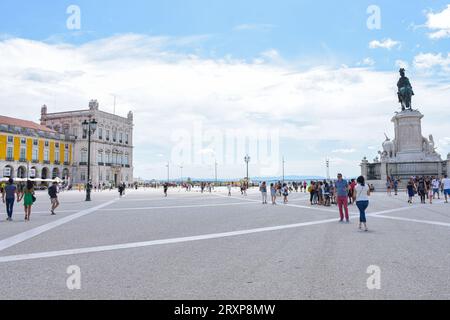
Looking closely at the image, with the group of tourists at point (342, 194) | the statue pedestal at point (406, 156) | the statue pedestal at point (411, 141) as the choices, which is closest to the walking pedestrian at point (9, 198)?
the group of tourists at point (342, 194)

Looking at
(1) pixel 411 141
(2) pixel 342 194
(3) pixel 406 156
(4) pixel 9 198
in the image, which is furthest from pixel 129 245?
(1) pixel 411 141

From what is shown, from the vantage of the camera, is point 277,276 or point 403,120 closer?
point 277,276

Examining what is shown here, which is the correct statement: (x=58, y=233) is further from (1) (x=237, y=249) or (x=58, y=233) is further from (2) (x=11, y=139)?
(2) (x=11, y=139)

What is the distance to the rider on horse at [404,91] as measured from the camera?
35219 mm

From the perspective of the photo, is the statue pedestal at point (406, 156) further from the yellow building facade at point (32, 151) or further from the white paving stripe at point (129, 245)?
the yellow building facade at point (32, 151)

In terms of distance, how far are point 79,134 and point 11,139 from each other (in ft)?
47.7

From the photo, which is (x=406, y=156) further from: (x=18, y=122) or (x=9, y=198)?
(x=18, y=122)

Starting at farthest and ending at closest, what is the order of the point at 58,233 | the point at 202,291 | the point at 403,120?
1. the point at 403,120
2. the point at 58,233
3. the point at 202,291

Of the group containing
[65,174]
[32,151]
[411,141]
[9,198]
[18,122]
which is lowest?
[9,198]

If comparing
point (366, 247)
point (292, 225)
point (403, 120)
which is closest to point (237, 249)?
point (366, 247)

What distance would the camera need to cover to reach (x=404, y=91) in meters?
35.2

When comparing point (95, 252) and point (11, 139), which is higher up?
point (11, 139)
